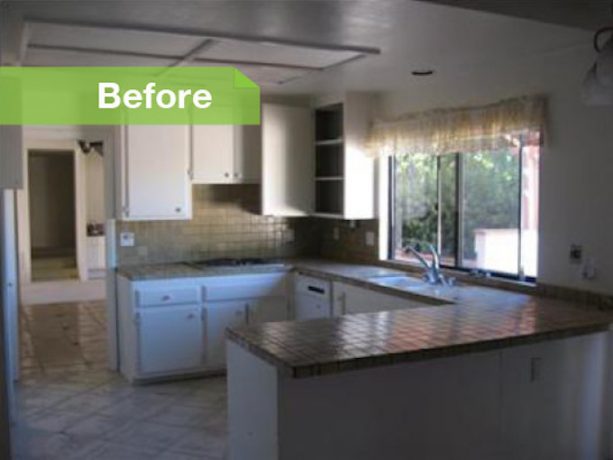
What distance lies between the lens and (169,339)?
488cm

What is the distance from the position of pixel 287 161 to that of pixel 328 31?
243 centimetres

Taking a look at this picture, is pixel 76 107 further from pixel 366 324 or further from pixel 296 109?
pixel 366 324

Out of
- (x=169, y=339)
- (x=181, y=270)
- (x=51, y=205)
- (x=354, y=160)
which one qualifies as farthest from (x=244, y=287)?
(x=51, y=205)

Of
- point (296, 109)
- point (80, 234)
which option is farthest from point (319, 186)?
point (80, 234)

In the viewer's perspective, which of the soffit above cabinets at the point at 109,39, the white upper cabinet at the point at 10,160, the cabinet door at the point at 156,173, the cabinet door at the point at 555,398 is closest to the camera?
the cabinet door at the point at 555,398

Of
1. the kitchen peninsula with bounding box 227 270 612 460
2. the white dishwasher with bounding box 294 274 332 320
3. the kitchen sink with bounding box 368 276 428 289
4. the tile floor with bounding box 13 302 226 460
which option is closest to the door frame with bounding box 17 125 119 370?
the tile floor with bounding box 13 302 226 460

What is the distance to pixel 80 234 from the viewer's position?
32.4 ft

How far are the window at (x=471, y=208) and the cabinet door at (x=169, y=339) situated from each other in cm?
165

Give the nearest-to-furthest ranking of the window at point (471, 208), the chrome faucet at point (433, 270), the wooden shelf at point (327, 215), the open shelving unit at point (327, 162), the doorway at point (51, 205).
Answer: the window at point (471, 208) → the chrome faucet at point (433, 270) → the wooden shelf at point (327, 215) → the open shelving unit at point (327, 162) → the doorway at point (51, 205)

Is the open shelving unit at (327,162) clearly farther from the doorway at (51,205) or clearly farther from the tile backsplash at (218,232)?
the doorway at (51,205)

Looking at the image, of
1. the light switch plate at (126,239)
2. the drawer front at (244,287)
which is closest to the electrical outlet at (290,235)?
the drawer front at (244,287)

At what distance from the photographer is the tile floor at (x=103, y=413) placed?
12.1 feet

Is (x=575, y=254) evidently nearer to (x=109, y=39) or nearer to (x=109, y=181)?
(x=109, y=39)

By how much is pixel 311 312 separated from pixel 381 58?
6.98 feet
